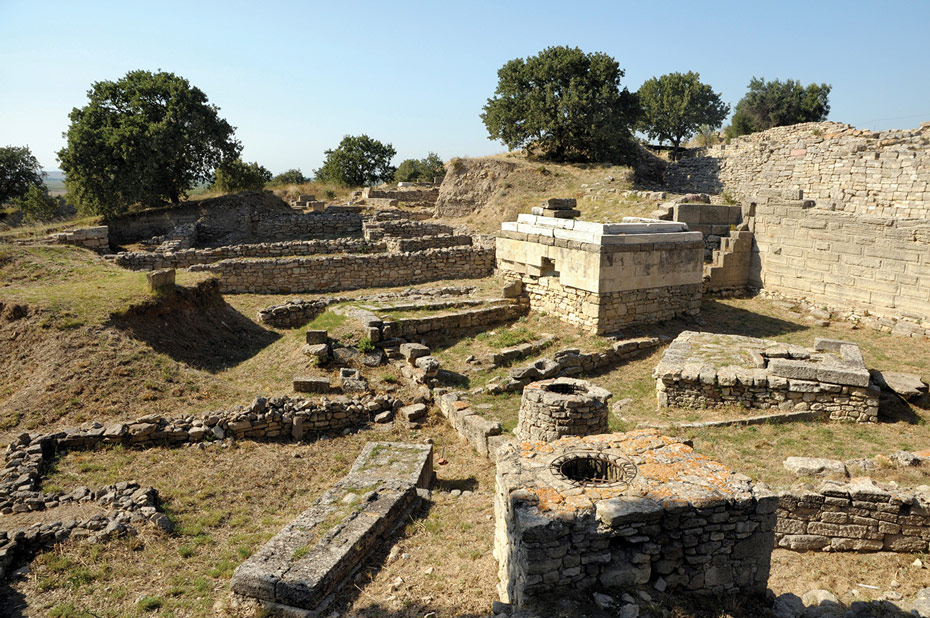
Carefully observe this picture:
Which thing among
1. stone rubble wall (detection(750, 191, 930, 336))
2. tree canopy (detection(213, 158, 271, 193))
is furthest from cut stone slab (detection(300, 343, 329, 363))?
tree canopy (detection(213, 158, 271, 193))

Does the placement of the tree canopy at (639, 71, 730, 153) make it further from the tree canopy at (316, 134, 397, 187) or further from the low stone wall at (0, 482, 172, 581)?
the low stone wall at (0, 482, 172, 581)

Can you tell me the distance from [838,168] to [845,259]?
784cm

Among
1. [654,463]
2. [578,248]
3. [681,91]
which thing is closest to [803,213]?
[578,248]

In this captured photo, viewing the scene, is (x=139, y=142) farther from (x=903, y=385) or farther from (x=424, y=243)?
(x=903, y=385)

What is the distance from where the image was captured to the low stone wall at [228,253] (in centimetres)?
1669

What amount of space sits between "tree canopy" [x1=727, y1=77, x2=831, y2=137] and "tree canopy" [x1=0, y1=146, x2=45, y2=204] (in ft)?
176

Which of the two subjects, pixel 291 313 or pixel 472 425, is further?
pixel 291 313

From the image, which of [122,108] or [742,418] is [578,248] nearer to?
[742,418]

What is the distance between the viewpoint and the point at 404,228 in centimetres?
2250

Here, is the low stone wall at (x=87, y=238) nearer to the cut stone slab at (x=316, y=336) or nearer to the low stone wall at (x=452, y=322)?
the cut stone slab at (x=316, y=336)

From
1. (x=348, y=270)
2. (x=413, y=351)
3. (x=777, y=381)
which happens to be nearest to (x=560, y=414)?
(x=777, y=381)

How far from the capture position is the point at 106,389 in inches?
348

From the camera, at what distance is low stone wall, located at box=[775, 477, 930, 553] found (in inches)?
225

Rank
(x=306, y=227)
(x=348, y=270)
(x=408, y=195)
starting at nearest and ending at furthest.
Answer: (x=348, y=270) → (x=306, y=227) → (x=408, y=195)
